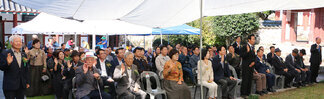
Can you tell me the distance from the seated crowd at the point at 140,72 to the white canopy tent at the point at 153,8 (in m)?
0.89

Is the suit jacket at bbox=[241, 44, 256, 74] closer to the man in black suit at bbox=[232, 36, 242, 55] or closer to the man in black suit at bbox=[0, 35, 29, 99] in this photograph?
the man in black suit at bbox=[232, 36, 242, 55]

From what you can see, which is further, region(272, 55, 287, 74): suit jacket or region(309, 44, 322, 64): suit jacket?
region(309, 44, 322, 64): suit jacket

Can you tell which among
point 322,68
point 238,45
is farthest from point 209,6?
point 322,68

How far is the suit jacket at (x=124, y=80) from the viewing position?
6.14 m

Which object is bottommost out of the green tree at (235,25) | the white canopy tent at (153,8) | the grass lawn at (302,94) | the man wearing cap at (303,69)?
the grass lawn at (302,94)

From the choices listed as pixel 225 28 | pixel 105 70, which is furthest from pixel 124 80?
pixel 225 28

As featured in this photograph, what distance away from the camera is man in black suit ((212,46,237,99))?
24.9 feet

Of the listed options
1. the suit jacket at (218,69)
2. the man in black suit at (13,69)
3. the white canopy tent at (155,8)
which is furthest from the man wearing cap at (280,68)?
the man in black suit at (13,69)

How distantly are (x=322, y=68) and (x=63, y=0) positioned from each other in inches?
476

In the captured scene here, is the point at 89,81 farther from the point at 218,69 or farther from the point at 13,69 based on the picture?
the point at 218,69

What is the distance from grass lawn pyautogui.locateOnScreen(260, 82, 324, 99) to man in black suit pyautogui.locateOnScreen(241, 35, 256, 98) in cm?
50

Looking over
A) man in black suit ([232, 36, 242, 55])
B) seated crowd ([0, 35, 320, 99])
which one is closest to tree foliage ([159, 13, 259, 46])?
seated crowd ([0, 35, 320, 99])

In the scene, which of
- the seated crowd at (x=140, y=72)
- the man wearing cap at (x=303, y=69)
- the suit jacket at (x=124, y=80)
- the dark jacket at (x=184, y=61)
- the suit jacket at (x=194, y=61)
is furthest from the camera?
the man wearing cap at (x=303, y=69)

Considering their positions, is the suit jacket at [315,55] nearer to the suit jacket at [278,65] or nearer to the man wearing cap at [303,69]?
the man wearing cap at [303,69]
